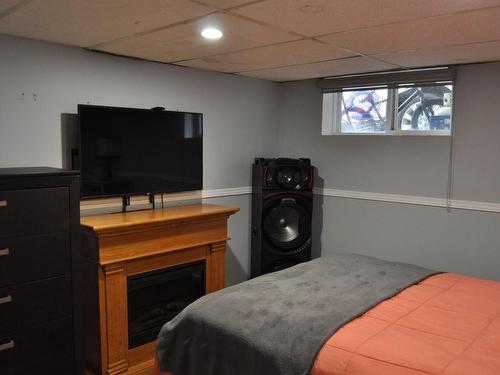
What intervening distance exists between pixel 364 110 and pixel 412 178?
2.52ft

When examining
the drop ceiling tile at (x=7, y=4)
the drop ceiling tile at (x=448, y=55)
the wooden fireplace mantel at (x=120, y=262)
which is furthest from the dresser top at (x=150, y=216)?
the drop ceiling tile at (x=448, y=55)

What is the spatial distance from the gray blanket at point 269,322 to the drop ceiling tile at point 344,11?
4.24ft

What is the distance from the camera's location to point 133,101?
3082 millimetres

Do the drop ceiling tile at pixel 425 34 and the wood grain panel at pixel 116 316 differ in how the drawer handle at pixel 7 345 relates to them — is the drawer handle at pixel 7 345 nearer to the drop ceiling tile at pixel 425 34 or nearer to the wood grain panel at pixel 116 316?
the wood grain panel at pixel 116 316

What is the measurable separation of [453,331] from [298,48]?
5.73 feet

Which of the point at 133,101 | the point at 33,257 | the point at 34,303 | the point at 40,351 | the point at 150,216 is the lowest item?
the point at 40,351

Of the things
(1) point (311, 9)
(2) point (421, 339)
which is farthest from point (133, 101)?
(2) point (421, 339)

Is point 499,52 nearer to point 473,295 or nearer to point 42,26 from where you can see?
point 473,295

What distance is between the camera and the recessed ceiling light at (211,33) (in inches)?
89.6

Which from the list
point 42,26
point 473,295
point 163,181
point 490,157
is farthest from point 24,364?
point 490,157

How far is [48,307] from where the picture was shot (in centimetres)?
228

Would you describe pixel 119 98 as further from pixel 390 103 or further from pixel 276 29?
pixel 390 103

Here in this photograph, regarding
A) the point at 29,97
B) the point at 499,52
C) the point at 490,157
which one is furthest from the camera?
the point at 490,157

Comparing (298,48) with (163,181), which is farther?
(163,181)
